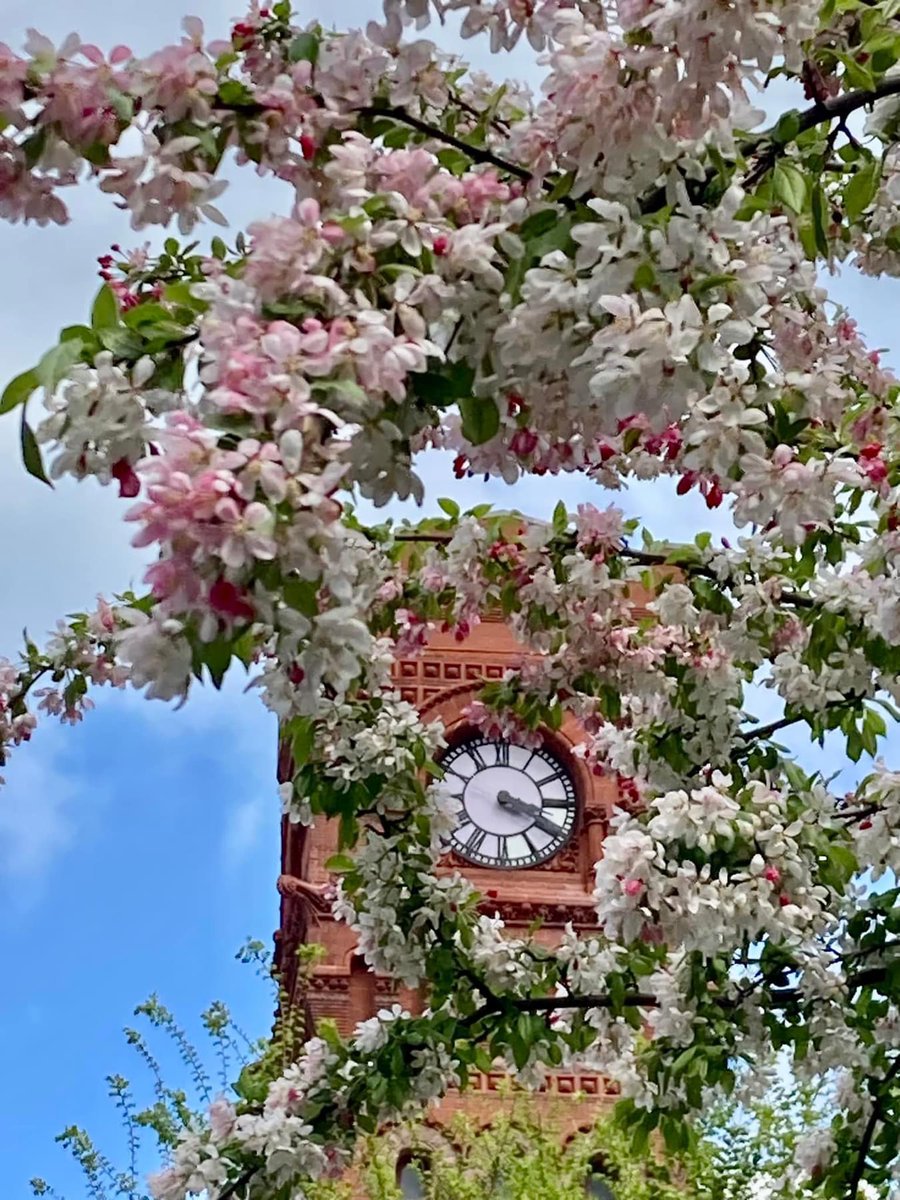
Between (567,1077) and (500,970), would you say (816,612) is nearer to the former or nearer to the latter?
(500,970)

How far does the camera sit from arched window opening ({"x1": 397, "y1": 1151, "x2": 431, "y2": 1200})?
21.6 feet

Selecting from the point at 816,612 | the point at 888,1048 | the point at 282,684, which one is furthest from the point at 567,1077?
the point at 282,684

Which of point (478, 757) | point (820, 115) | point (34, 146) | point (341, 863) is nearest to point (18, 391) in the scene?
point (34, 146)

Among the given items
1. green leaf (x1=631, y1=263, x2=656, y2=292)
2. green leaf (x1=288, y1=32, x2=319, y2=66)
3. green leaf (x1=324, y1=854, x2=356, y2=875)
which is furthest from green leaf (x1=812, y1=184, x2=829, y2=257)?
green leaf (x1=324, y1=854, x2=356, y2=875)

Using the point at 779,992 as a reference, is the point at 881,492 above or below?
above

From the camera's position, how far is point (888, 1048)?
3703mm

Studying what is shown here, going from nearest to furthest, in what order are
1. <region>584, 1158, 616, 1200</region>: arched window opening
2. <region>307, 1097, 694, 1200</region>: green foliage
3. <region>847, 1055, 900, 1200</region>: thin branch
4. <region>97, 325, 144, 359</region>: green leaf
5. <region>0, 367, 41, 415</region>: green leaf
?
1. <region>0, 367, 41, 415</region>: green leaf
2. <region>97, 325, 144, 359</region>: green leaf
3. <region>847, 1055, 900, 1200</region>: thin branch
4. <region>307, 1097, 694, 1200</region>: green foliage
5. <region>584, 1158, 616, 1200</region>: arched window opening

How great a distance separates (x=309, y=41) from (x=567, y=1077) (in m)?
7.72

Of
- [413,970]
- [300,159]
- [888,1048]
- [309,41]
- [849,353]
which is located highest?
[849,353]

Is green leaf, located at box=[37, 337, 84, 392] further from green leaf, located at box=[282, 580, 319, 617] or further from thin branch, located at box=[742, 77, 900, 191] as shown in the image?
thin branch, located at box=[742, 77, 900, 191]

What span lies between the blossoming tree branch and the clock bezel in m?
5.84

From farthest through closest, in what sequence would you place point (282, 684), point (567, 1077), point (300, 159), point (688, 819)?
point (567, 1077) < point (688, 819) < point (282, 684) < point (300, 159)

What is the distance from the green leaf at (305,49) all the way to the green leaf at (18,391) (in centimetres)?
60

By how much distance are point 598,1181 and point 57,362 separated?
20.8 feet
